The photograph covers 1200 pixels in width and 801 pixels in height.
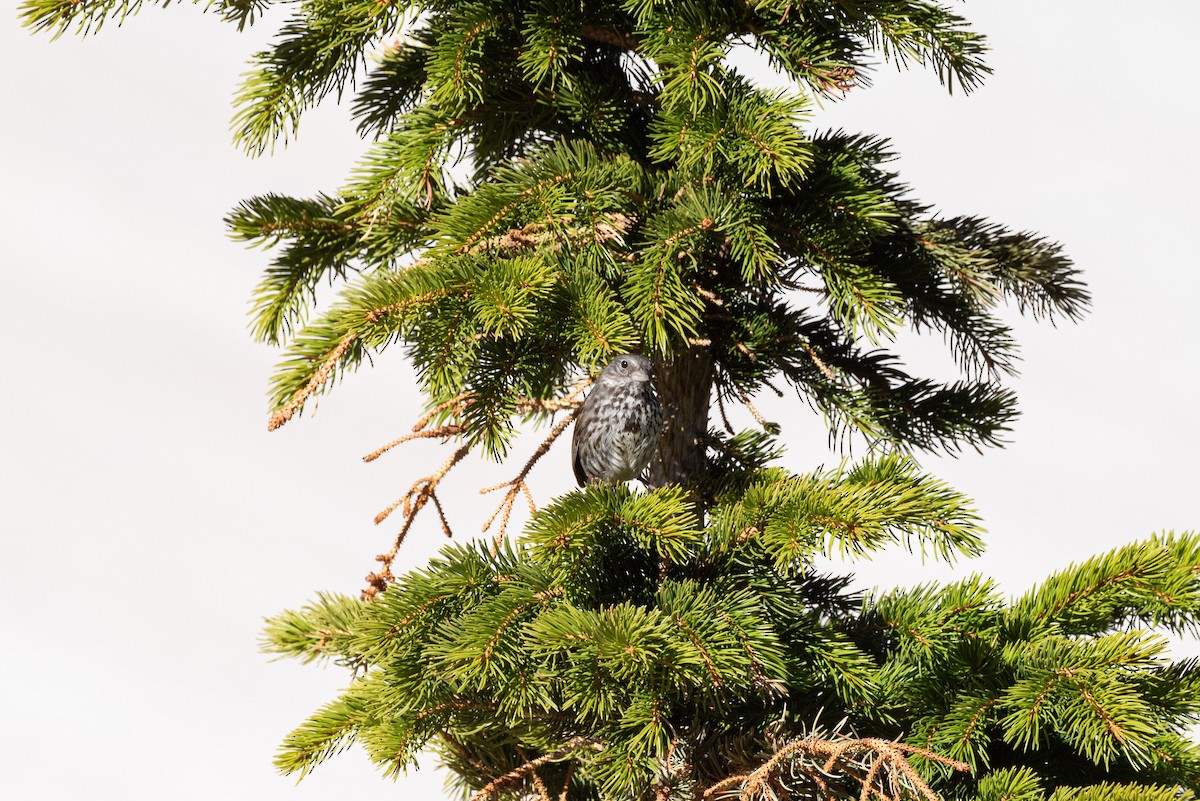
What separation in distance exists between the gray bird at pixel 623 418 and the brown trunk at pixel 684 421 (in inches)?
5.3

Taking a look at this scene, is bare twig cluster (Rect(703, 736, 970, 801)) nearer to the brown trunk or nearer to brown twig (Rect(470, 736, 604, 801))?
brown twig (Rect(470, 736, 604, 801))

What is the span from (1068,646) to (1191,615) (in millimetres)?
230

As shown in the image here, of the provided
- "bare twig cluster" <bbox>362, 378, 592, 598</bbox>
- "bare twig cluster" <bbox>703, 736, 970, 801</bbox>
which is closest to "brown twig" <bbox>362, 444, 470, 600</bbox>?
"bare twig cluster" <bbox>362, 378, 592, 598</bbox>

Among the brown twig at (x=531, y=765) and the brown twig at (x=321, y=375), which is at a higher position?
the brown twig at (x=321, y=375)

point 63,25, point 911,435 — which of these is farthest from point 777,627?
point 63,25

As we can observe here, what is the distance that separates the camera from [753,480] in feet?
8.11

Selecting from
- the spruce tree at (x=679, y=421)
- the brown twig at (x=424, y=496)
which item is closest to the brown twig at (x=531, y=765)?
the spruce tree at (x=679, y=421)

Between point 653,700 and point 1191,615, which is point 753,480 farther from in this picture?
point 1191,615

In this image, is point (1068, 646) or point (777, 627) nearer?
point (1068, 646)

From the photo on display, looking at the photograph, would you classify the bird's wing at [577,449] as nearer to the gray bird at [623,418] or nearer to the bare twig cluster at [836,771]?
the gray bird at [623,418]

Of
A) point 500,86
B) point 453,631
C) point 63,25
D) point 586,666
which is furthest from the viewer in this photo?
point 500,86

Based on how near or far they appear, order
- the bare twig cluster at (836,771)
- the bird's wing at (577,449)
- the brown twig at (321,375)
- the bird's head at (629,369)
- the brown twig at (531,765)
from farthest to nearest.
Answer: the bird's wing at (577,449) → the bird's head at (629,369) → the brown twig at (531,765) → the brown twig at (321,375) → the bare twig cluster at (836,771)

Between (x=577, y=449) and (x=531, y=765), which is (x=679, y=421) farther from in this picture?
(x=531, y=765)

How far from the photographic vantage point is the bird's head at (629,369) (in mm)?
2424
